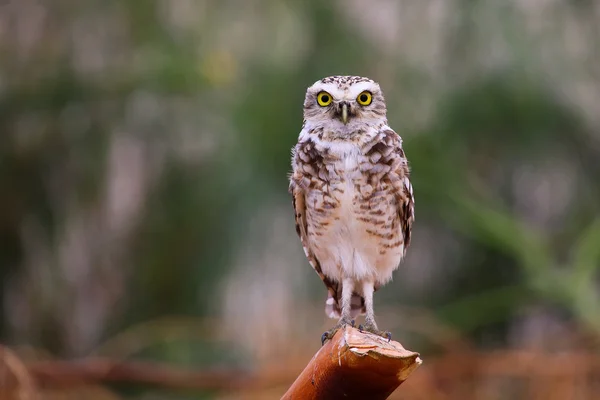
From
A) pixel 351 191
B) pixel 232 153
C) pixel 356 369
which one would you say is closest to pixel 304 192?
pixel 351 191

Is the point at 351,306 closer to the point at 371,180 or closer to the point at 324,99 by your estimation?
the point at 371,180

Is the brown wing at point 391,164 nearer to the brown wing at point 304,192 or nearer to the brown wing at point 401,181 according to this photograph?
the brown wing at point 401,181

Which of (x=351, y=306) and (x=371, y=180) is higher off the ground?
(x=371, y=180)

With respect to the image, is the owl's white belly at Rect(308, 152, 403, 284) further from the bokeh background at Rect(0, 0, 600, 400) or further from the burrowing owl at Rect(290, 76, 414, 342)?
the bokeh background at Rect(0, 0, 600, 400)

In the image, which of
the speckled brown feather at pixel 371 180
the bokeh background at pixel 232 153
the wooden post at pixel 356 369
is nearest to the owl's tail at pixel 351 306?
the speckled brown feather at pixel 371 180

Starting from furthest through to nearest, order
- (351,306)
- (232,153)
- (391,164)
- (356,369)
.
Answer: (232,153) → (351,306) → (391,164) → (356,369)

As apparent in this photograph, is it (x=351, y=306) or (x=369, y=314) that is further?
(x=351, y=306)

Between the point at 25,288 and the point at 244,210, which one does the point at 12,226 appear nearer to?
the point at 25,288
